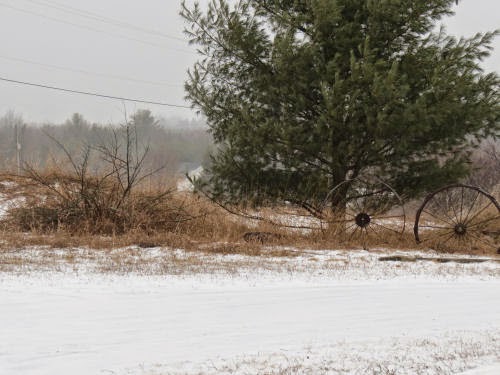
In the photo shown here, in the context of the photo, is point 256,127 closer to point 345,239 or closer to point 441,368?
point 345,239

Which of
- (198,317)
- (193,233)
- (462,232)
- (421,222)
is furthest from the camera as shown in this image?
(421,222)

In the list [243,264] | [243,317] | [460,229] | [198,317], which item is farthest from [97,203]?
[243,317]

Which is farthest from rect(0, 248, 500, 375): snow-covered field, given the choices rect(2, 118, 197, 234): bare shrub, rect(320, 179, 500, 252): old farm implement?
rect(2, 118, 197, 234): bare shrub

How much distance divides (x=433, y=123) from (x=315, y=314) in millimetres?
8230

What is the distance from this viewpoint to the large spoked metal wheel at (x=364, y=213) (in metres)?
12.9

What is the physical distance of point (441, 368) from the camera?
4.50 m

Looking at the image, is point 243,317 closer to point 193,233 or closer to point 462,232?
point 193,233

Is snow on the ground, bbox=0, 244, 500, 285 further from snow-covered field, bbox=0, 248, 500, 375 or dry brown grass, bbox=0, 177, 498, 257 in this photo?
dry brown grass, bbox=0, 177, 498, 257

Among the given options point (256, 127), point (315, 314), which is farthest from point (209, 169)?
point (315, 314)

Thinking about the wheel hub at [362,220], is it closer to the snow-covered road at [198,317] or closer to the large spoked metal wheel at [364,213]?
the large spoked metal wheel at [364,213]

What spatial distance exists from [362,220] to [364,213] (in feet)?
0.49

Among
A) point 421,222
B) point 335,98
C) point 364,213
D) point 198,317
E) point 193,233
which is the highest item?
point 335,98

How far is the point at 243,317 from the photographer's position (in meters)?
6.06

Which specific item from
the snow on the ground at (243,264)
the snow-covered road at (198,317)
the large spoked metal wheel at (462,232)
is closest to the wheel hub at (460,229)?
the large spoked metal wheel at (462,232)
